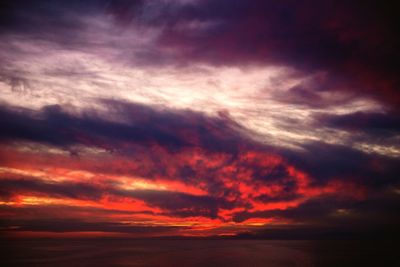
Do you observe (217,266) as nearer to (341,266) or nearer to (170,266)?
(170,266)

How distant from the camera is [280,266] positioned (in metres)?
99.4

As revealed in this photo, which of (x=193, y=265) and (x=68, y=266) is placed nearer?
(x=68, y=266)

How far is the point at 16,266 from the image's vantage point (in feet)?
327

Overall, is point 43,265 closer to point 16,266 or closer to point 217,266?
point 16,266

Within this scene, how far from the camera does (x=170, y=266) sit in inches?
3930

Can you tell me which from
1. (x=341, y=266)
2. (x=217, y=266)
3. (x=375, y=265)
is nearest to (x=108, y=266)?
(x=217, y=266)

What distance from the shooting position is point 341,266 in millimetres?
102500

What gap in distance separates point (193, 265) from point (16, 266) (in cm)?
5117

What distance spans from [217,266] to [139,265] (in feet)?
74.1

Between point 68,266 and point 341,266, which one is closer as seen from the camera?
point 68,266

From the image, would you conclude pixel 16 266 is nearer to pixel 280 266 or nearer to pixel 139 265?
pixel 139 265

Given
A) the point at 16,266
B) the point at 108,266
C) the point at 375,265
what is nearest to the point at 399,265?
the point at 375,265

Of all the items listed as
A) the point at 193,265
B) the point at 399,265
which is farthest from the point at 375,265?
the point at 193,265

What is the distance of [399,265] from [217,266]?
51.9m
